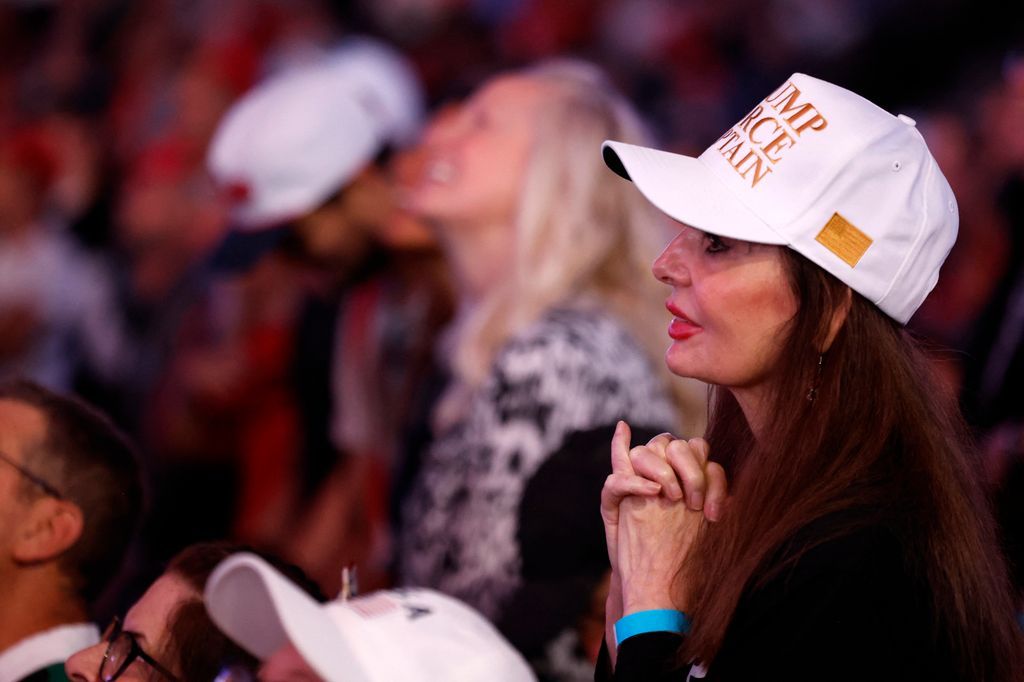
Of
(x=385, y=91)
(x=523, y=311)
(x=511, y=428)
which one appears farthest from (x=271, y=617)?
(x=385, y=91)

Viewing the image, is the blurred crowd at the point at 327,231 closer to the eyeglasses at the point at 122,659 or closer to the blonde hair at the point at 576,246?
the blonde hair at the point at 576,246

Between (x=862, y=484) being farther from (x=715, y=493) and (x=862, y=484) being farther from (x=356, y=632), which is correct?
(x=356, y=632)

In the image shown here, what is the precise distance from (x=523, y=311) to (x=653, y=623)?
1679mm

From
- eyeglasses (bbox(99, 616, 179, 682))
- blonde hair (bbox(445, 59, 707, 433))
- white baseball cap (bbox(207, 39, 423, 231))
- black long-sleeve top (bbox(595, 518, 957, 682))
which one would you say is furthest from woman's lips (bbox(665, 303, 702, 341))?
white baseball cap (bbox(207, 39, 423, 231))

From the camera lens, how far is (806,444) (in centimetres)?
151

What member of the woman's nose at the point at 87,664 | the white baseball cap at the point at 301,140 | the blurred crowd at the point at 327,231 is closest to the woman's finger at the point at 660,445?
the blurred crowd at the point at 327,231

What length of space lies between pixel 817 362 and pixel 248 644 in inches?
28.8

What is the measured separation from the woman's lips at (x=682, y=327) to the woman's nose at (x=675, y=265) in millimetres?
32

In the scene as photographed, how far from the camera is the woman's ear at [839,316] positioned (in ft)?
5.07

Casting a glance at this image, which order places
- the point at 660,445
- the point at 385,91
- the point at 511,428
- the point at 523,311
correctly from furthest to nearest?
the point at 385,91, the point at 523,311, the point at 511,428, the point at 660,445

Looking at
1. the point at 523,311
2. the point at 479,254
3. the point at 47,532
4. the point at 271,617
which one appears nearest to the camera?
the point at 271,617

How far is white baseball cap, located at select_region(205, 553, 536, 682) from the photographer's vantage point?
1.39 metres

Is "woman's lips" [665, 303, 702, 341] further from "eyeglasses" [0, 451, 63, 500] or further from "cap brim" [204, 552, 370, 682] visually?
"eyeglasses" [0, 451, 63, 500]

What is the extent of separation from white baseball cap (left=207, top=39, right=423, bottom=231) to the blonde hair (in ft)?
2.57
